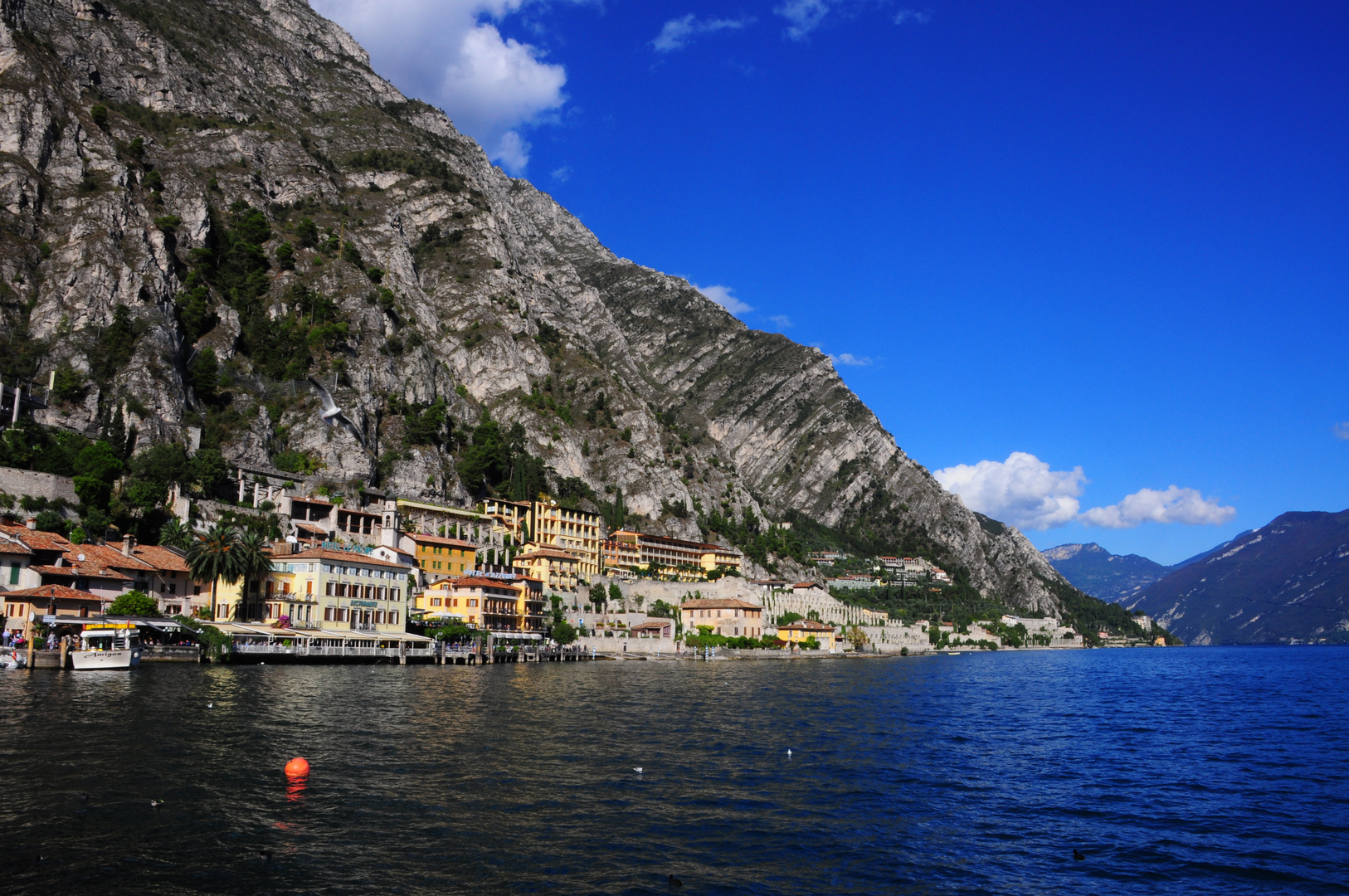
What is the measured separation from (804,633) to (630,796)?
11757 cm

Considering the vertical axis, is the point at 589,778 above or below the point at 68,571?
below

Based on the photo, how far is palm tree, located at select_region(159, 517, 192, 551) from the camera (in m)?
83.4

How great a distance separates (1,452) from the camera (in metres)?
80.1

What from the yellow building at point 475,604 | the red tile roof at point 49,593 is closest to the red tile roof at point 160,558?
the red tile roof at point 49,593

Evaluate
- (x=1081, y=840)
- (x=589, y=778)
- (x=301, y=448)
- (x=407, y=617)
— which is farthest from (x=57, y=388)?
(x=1081, y=840)

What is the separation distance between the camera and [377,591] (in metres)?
91.1

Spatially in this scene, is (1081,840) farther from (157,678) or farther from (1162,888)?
(157,678)

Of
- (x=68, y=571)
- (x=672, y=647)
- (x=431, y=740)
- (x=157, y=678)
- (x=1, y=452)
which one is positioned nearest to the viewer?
(x=431, y=740)

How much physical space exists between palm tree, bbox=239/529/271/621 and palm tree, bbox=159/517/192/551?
544 cm

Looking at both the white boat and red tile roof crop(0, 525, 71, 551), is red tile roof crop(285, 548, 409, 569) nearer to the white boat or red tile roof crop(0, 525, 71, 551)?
red tile roof crop(0, 525, 71, 551)

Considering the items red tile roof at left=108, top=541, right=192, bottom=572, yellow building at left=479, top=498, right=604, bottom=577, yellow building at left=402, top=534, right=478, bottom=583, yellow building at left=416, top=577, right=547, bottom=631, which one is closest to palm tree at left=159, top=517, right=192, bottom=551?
red tile roof at left=108, top=541, right=192, bottom=572

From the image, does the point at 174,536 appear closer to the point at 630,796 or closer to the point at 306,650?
the point at 306,650

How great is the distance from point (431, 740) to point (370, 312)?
11549 cm

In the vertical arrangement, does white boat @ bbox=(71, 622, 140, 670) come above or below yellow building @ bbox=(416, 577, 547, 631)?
below
